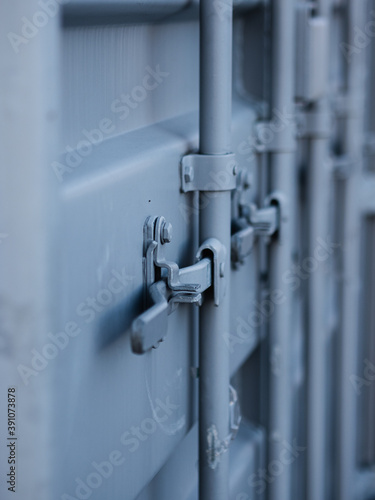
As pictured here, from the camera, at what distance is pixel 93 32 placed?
92 cm

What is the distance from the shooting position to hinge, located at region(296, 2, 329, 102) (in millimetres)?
1771

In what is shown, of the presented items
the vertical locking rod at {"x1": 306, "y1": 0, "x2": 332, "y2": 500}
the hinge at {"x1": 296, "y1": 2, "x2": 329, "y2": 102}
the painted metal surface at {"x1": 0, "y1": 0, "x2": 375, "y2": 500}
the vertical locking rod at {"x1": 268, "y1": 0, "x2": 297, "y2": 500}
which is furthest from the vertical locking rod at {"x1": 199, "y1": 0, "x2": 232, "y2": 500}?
the vertical locking rod at {"x1": 306, "y1": 0, "x2": 332, "y2": 500}

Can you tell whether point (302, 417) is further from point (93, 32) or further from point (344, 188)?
point (93, 32)

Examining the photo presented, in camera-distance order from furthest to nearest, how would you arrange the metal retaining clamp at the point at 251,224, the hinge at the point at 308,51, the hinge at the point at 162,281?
1. the hinge at the point at 308,51
2. the metal retaining clamp at the point at 251,224
3. the hinge at the point at 162,281

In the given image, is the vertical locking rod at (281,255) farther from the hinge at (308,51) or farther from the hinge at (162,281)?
the hinge at (162,281)

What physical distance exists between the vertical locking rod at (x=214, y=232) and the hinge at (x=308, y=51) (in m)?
0.66

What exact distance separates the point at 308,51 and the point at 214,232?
79 cm

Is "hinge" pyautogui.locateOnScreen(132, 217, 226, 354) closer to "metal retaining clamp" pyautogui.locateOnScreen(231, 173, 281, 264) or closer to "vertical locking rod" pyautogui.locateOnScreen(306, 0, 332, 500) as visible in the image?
"metal retaining clamp" pyautogui.locateOnScreen(231, 173, 281, 264)

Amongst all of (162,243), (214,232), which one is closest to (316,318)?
(214,232)

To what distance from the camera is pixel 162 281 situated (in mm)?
1019

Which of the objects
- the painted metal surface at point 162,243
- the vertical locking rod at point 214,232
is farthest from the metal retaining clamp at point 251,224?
the vertical locking rod at point 214,232

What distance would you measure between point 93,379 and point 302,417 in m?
1.37

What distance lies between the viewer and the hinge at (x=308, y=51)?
5.81ft

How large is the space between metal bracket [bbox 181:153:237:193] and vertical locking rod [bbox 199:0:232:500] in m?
0.02
